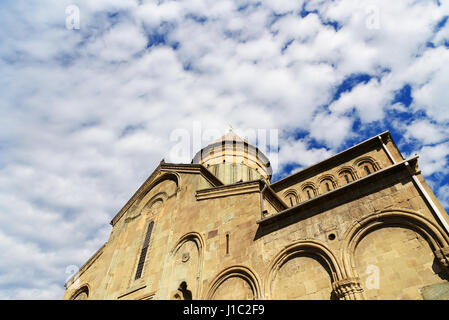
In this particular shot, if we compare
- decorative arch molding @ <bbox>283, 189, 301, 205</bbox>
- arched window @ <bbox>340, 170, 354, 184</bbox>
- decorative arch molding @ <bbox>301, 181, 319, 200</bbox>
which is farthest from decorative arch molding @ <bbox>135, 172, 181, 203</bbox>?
arched window @ <bbox>340, 170, 354, 184</bbox>

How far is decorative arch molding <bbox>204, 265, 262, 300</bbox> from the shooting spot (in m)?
8.68

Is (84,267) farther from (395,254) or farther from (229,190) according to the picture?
(395,254)

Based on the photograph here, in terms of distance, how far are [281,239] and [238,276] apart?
1.83 metres

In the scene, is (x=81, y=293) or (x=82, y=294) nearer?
(x=82, y=294)

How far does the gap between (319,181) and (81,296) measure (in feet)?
45.1

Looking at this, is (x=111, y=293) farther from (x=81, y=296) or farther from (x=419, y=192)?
(x=419, y=192)

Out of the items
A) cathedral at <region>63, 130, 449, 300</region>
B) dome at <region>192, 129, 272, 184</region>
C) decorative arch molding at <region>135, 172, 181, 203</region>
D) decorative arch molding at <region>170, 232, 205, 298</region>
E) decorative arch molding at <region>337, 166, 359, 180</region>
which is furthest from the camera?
dome at <region>192, 129, 272, 184</region>

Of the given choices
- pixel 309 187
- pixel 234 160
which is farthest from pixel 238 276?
pixel 234 160

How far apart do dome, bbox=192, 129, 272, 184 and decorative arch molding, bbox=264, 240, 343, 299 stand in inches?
525

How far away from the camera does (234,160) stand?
2375cm

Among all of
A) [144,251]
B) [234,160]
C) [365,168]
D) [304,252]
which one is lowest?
[304,252]

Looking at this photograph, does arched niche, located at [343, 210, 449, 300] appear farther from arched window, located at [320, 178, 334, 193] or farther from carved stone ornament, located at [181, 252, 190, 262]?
arched window, located at [320, 178, 334, 193]

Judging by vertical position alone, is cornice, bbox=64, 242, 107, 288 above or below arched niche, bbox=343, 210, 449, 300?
above
